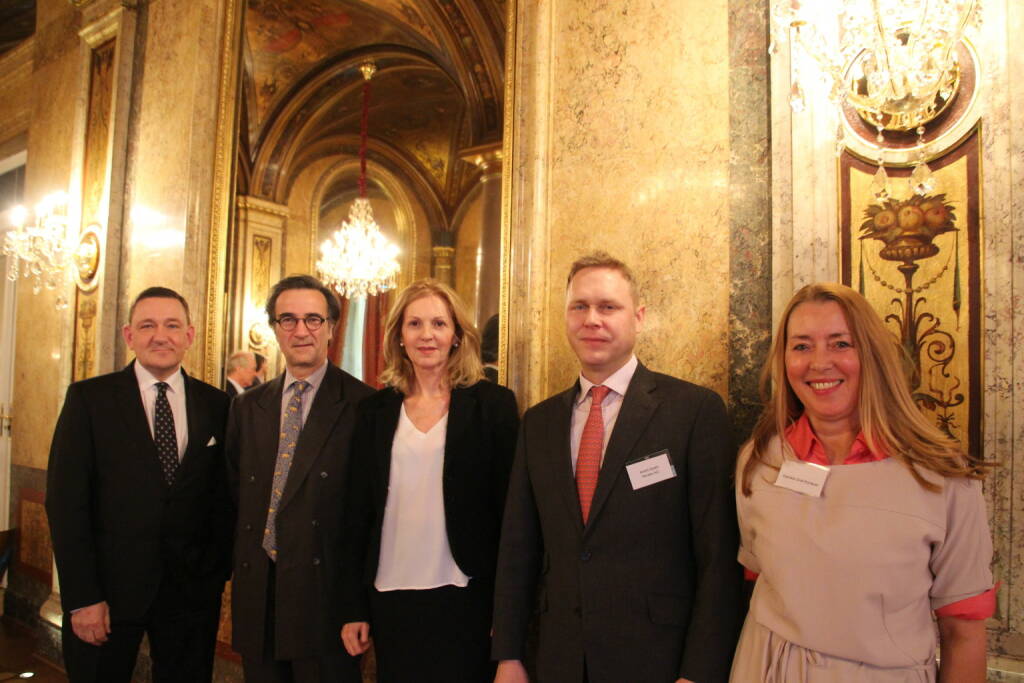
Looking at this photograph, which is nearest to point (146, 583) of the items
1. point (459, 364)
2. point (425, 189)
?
point (459, 364)

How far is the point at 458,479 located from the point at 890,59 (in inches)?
69.3

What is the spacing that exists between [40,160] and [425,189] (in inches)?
185

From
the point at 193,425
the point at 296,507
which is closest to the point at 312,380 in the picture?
the point at 296,507

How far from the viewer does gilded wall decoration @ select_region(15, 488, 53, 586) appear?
486 centimetres

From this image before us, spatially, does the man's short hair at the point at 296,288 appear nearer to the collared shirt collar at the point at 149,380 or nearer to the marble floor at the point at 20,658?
the collared shirt collar at the point at 149,380

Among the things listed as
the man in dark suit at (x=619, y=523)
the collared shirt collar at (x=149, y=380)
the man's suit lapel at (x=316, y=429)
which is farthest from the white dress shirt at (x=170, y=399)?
the man in dark suit at (x=619, y=523)

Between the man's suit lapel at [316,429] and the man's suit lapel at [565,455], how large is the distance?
0.92 meters

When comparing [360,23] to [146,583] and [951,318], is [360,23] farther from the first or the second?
[951,318]

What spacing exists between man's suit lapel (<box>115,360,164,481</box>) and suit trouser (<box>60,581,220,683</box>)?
1.64ft

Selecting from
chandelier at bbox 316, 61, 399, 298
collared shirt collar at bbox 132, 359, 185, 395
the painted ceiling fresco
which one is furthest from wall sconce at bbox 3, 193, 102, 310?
chandelier at bbox 316, 61, 399, 298

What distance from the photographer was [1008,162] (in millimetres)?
1911

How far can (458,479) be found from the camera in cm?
219

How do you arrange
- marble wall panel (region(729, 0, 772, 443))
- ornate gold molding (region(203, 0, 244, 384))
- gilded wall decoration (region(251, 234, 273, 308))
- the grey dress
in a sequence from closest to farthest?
the grey dress
marble wall panel (region(729, 0, 772, 443))
ornate gold molding (region(203, 0, 244, 384))
gilded wall decoration (region(251, 234, 273, 308))

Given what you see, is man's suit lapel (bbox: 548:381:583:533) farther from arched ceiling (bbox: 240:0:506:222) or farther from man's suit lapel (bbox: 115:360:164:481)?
arched ceiling (bbox: 240:0:506:222)
